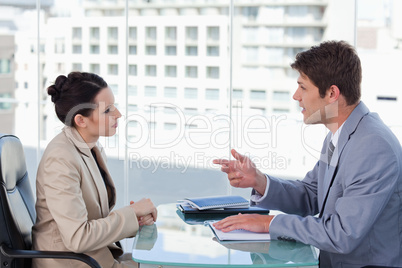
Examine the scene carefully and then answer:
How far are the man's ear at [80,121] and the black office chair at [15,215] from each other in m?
0.22

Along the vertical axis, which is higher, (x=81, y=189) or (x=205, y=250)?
(x=81, y=189)

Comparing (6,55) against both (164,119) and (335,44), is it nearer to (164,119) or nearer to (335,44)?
(164,119)

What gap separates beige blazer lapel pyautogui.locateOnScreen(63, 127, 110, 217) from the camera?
1979 mm

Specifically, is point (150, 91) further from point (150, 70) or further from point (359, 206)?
point (359, 206)

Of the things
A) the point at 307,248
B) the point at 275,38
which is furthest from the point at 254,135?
the point at 307,248

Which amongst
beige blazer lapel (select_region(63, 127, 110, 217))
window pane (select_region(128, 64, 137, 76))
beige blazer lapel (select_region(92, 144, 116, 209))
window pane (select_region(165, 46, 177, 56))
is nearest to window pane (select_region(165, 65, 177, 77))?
window pane (select_region(165, 46, 177, 56))

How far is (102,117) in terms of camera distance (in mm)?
2037

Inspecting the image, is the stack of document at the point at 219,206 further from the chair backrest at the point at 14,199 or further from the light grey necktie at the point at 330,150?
the chair backrest at the point at 14,199

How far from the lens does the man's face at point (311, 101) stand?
1.91m

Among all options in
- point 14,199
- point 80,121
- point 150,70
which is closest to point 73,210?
point 14,199

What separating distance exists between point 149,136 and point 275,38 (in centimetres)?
282

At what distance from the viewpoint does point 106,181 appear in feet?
7.13

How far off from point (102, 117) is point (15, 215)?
1.50ft

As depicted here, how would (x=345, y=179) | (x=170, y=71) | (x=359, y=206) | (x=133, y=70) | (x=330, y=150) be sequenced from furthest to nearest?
(x=133, y=70) → (x=170, y=71) → (x=330, y=150) → (x=345, y=179) → (x=359, y=206)
